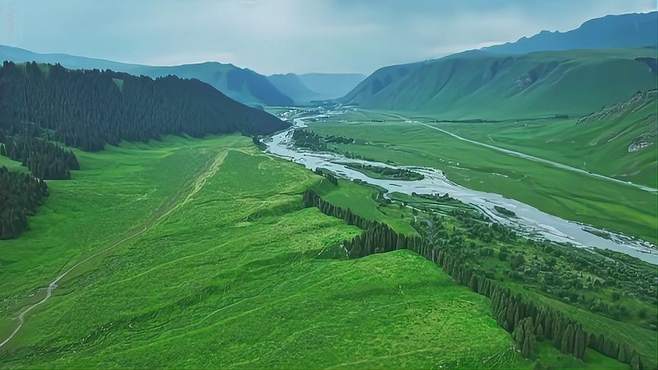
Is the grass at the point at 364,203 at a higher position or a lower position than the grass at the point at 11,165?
lower

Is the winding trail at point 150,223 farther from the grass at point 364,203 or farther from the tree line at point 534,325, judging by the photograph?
the tree line at point 534,325

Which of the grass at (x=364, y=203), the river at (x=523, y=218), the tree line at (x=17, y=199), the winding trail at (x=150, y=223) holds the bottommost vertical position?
the river at (x=523, y=218)

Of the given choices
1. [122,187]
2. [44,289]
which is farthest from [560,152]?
[44,289]

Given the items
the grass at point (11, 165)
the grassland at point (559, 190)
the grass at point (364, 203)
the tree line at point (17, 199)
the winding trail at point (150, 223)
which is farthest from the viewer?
the grass at point (11, 165)

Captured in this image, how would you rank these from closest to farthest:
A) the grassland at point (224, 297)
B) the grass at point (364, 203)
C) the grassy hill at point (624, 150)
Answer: the grassland at point (224, 297) < the grass at point (364, 203) < the grassy hill at point (624, 150)

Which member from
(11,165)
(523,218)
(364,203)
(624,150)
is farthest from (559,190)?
(11,165)

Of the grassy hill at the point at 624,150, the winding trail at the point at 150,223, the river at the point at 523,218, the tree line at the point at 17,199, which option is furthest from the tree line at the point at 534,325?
the grassy hill at the point at 624,150

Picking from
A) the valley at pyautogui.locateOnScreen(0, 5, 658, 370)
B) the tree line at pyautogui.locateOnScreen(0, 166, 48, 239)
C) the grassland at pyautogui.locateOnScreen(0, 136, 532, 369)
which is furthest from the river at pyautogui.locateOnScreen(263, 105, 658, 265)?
the tree line at pyautogui.locateOnScreen(0, 166, 48, 239)

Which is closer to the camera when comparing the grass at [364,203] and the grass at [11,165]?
the grass at [364,203]
